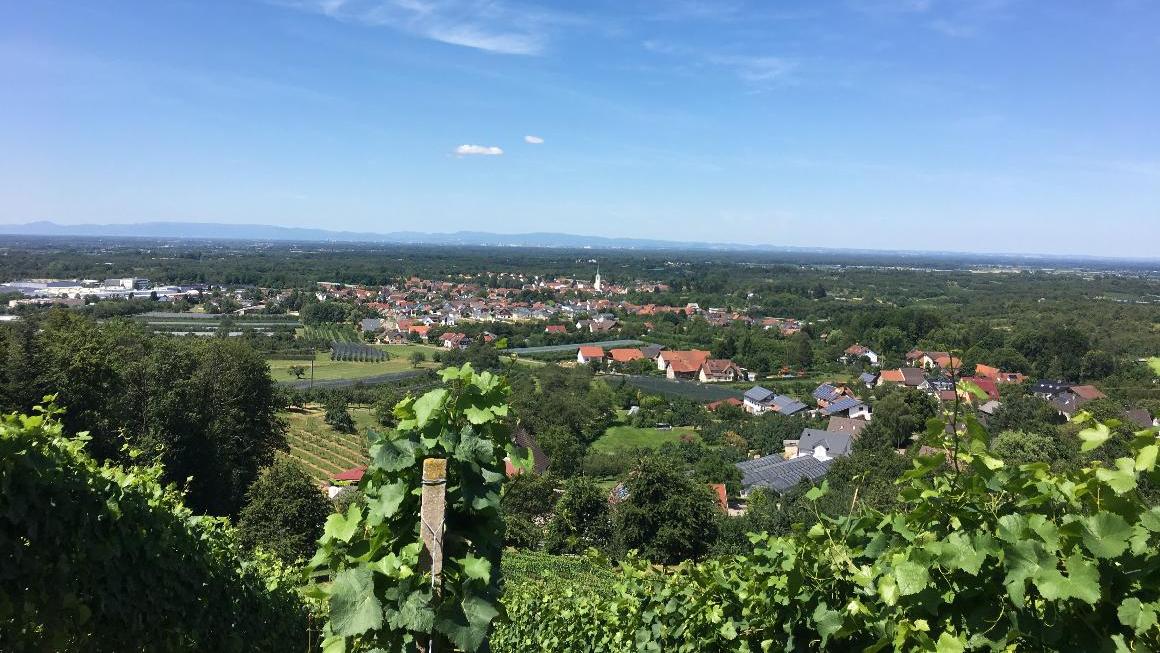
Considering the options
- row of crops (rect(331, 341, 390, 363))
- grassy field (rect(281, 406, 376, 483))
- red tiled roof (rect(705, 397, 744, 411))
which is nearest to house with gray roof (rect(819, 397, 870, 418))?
red tiled roof (rect(705, 397, 744, 411))

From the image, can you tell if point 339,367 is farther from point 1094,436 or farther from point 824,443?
point 1094,436

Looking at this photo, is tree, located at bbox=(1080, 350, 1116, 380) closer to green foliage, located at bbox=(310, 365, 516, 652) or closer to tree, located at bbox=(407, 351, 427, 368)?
tree, located at bbox=(407, 351, 427, 368)

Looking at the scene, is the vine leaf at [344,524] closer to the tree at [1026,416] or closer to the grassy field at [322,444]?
the grassy field at [322,444]

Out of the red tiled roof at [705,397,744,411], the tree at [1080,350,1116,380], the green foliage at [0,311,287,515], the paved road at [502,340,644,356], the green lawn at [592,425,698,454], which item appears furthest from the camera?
the paved road at [502,340,644,356]

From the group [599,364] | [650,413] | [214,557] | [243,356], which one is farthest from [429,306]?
[214,557]

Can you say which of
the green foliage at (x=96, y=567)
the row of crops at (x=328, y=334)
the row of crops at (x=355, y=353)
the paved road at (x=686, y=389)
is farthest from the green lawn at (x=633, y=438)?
the row of crops at (x=328, y=334)
